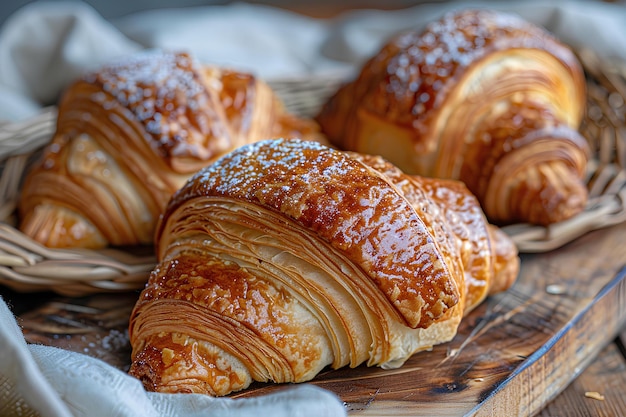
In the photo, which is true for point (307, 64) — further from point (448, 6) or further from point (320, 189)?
point (320, 189)

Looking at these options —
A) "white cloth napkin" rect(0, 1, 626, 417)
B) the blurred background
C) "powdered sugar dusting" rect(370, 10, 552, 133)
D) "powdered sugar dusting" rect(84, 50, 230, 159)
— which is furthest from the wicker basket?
the blurred background

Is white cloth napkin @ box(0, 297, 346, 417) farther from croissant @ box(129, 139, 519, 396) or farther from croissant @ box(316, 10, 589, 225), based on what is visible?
croissant @ box(316, 10, 589, 225)

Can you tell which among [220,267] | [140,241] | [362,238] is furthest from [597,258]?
[140,241]

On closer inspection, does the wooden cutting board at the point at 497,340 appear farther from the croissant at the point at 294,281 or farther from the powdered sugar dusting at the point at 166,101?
the powdered sugar dusting at the point at 166,101

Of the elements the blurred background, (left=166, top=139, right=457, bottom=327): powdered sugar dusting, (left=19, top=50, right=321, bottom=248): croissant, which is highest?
(left=166, top=139, right=457, bottom=327): powdered sugar dusting

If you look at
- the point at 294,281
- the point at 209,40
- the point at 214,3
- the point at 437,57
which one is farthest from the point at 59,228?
the point at 214,3

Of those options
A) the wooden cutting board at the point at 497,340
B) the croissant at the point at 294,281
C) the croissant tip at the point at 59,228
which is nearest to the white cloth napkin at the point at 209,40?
the croissant at the point at 294,281
